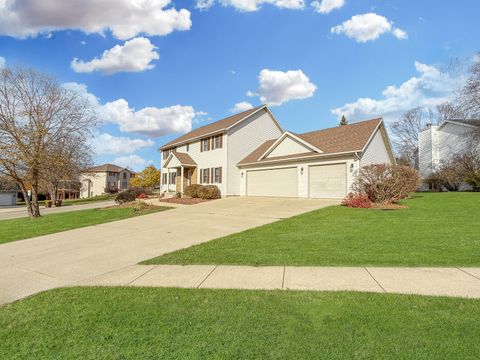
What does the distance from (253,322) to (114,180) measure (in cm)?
8416

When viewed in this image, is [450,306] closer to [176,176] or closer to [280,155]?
[280,155]

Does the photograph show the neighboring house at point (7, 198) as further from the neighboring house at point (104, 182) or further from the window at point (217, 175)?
the window at point (217, 175)

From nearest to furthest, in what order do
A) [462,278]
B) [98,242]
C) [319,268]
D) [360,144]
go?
[462,278]
[319,268]
[98,242]
[360,144]

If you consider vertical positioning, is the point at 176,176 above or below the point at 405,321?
above

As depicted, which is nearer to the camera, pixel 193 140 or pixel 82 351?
pixel 82 351

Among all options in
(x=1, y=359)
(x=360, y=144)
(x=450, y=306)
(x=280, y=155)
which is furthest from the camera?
(x=280, y=155)

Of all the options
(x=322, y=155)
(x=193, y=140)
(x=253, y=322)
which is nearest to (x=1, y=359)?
(x=253, y=322)

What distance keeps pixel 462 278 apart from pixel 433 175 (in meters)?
29.9

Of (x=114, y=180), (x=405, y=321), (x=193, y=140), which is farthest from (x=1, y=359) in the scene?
(x=114, y=180)

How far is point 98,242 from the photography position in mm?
8742

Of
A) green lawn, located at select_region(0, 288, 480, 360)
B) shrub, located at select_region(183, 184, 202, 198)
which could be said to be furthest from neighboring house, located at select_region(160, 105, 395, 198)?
green lawn, located at select_region(0, 288, 480, 360)

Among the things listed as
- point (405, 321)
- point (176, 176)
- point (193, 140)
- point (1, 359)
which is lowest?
point (1, 359)

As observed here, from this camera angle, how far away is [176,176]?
3070 centimetres

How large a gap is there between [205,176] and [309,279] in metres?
23.2
